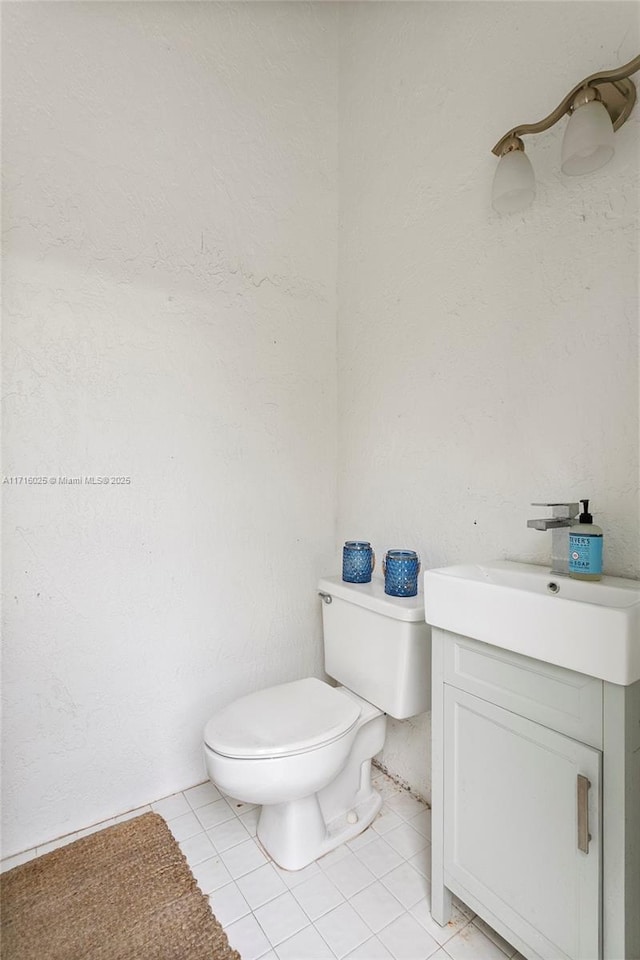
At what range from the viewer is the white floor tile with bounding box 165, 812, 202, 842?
145 cm

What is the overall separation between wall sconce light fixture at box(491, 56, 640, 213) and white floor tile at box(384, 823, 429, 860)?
175 centimetres

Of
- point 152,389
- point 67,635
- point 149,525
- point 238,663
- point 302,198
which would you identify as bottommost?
point 238,663

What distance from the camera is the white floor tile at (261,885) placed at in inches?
48.7

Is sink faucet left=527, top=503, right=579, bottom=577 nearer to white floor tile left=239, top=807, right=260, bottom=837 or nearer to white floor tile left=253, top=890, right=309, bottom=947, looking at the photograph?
white floor tile left=253, top=890, right=309, bottom=947

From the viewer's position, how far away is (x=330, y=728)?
1274 mm

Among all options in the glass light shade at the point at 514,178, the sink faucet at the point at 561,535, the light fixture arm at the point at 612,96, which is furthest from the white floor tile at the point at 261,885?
the light fixture arm at the point at 612,96

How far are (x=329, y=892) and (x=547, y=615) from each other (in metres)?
0.98

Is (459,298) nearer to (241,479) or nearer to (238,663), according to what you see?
(241,479)

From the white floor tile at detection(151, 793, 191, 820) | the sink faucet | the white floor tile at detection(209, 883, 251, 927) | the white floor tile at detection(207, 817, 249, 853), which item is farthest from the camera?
the white floor tile at detection(151, 793, 191, 820)

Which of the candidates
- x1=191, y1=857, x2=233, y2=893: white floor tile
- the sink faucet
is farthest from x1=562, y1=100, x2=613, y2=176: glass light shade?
x1=191, y1=857, x2=233, y2=893: white floor tile

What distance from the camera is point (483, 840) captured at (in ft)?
3.40

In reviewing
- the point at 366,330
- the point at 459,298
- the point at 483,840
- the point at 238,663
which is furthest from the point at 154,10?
the point at 483,840

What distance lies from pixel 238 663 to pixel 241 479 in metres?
0.65

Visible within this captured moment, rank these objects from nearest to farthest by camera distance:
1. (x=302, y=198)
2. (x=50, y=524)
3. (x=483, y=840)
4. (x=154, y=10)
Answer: (x=483, y=840), (x=50, y=524), (x=154, y=10), (x=302, y=198)
